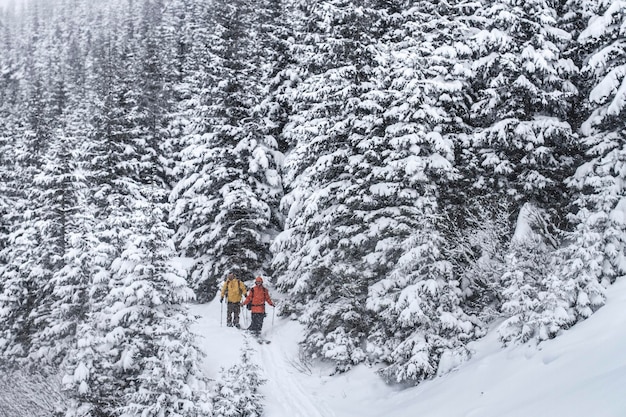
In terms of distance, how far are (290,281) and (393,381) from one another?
218 inches

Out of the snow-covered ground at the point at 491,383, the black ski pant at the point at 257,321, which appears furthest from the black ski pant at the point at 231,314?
the snow-covered ground at the point at 491,383

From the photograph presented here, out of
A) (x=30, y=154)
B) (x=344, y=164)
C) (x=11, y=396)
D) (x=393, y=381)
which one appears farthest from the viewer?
(x=30, y=154)

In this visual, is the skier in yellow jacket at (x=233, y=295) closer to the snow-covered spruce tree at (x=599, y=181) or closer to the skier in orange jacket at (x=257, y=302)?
the skier in orange jacket at (x=257, y=302)

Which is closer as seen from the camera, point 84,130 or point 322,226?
point 322,226

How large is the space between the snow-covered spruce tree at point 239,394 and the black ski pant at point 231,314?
631 centimetres

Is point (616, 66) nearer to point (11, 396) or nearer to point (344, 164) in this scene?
point (344, 164)

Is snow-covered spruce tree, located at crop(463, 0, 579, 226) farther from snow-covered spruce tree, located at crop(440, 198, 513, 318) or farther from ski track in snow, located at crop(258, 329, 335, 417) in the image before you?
ski track in snow, located at crop(258, 329, 335, 417)

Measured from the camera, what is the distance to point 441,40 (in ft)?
57.1

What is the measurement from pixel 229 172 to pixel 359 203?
26.8 feet

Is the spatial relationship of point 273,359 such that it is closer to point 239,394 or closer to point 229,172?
point 239,394

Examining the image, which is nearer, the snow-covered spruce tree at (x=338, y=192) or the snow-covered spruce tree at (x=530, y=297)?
the snow-covered spruce tree at (x=530, y=297)

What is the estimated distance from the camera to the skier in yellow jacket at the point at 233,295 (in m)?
18.7

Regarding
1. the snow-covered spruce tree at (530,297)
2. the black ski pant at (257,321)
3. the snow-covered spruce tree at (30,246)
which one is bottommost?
the snow-covered spruce tree at (30,246)

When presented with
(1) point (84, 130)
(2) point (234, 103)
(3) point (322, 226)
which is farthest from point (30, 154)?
(3) point (322, 226)
